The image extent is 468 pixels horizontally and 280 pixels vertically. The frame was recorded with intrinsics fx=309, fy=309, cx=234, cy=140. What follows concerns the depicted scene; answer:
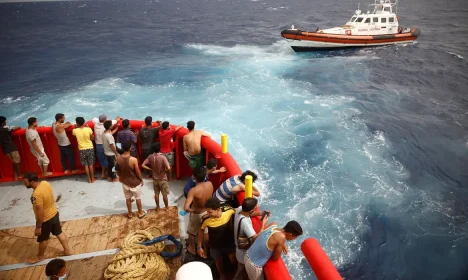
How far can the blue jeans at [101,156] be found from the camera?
21.3ft

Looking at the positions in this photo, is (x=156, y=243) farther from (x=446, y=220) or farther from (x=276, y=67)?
(x=276, y=67)

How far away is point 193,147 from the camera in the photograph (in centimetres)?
602

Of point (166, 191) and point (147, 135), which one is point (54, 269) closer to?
point (166, 191)

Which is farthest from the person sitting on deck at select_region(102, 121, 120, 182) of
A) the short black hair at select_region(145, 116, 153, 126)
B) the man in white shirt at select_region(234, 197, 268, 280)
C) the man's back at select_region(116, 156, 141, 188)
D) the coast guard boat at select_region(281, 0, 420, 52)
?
the coast guard boat at select_region(281, 0, 420, 52)

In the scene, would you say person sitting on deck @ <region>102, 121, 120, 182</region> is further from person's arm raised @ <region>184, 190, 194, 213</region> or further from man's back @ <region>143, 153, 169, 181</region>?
person's arm raised @ <region>184, 190, 194, 213</region>

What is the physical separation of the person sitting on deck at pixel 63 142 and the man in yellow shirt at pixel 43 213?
7.40 ft

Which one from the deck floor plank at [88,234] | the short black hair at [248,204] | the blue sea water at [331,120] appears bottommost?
the blue sea water at [331,120]

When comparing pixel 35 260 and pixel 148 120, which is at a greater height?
pixel 148 120

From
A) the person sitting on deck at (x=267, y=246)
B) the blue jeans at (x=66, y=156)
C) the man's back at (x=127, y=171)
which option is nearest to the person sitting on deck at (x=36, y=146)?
the blue jeans at (x=66, y=156)

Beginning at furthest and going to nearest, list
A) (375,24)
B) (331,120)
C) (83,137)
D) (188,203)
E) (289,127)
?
(375,24) → (331,120) → (289,127) → (83,137) → (188,203)

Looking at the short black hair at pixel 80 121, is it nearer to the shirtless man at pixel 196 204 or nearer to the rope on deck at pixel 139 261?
the rope on deck at pixel 139 261

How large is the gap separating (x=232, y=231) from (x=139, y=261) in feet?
4.54

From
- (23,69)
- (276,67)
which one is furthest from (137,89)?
(23,69)

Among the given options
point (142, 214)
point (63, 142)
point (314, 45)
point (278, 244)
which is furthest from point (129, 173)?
point (314, 45)
